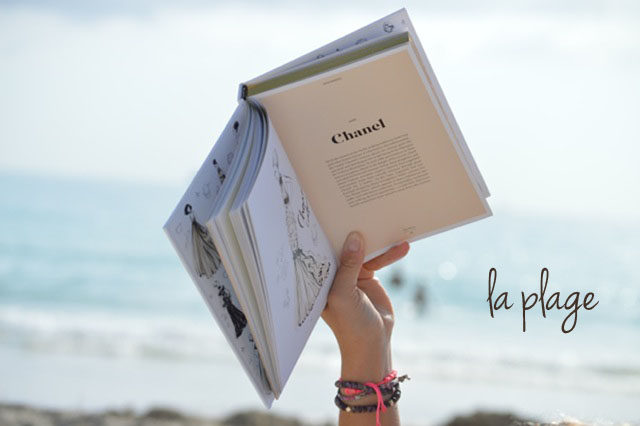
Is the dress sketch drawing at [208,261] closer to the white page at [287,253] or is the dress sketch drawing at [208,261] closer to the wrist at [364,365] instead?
the white page at [287,253]

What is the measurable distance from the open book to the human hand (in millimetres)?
31

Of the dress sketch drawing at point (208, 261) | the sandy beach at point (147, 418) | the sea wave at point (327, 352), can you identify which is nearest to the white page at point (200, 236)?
the dress sketch drawing at point (208, 261)

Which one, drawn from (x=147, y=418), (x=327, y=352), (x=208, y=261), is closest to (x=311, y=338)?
(x=327, y=352)

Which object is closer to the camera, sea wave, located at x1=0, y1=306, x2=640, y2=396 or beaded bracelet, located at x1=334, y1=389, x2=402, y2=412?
beaded bracelet, located at x1=334, y1=389, x2=402, y2=412

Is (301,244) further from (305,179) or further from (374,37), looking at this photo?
(374,37)

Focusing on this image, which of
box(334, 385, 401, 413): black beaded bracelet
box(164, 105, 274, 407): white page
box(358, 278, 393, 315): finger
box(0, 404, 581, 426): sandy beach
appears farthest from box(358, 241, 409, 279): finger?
box(0, 404, 581, 426): sandy beach

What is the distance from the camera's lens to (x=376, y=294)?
5.27 ft

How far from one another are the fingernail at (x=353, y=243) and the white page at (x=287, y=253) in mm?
46

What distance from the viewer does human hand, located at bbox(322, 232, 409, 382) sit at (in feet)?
4.73

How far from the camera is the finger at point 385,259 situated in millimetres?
1526

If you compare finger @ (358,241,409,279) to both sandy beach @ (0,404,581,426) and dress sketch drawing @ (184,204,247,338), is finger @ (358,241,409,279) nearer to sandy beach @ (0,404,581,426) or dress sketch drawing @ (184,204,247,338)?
dress sketch drawing @ (184,204,247,338)

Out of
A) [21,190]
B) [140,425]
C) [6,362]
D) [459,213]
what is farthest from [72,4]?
[459,213]

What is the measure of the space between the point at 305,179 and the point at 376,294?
0.34 metres

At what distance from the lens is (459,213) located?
4.84ft
